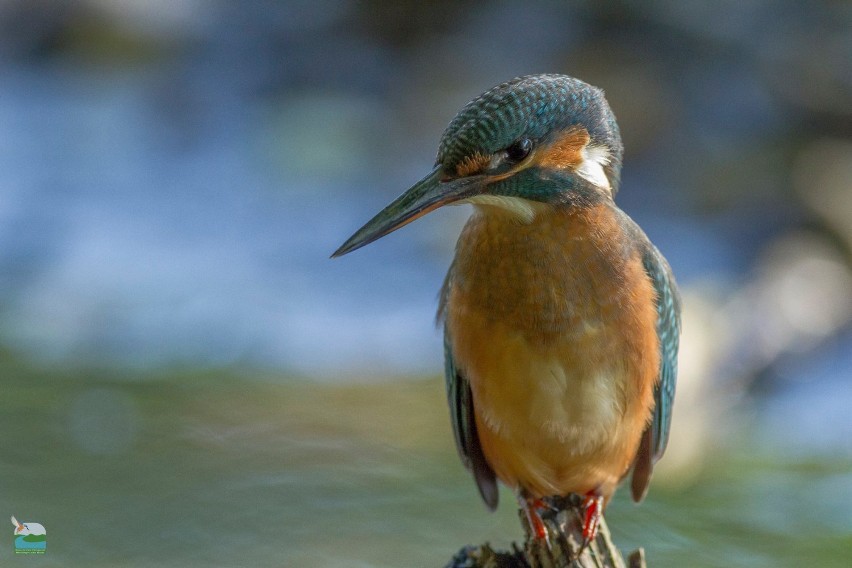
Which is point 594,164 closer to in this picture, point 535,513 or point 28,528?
point 535,513

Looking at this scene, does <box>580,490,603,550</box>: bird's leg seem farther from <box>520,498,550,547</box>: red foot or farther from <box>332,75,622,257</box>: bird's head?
<box>332,75,622,257</box>: bird's head

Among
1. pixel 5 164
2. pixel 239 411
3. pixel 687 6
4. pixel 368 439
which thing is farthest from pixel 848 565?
pixel 5 164

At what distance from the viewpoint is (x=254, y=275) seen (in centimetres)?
863

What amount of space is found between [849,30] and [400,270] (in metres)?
3.94

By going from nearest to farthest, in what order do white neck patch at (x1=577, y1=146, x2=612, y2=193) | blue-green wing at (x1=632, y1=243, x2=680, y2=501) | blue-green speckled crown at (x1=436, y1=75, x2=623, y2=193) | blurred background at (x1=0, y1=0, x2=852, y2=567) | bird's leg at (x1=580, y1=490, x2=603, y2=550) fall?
blue-green speckled crown at (x1=436, y1=75, x2=623, y2=193) < white neck patch at (x1=577, y1=146, x2=612, y2=193) < bird's leg at (x1=580, y1=490, x2=603, y2=550) < blue-green wing at (x1=632, y1=243, x2=680, y2=501) < blurred background at (x1=0, y1=0, x2=852, y2=567)

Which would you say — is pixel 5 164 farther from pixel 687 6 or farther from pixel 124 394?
pixel 687 6

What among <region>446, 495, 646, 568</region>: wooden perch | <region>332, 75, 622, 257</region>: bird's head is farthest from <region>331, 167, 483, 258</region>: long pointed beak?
<region>446, 495, 646, 568</region>: wooden perch

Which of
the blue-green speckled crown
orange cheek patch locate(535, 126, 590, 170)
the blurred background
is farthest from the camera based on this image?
the blurred background

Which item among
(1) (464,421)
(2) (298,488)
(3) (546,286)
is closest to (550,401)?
(3) (546,286)

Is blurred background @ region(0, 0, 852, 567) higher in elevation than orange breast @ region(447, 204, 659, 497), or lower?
higher

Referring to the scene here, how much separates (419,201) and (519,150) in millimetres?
313

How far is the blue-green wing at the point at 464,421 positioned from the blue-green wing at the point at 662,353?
0.53 metres

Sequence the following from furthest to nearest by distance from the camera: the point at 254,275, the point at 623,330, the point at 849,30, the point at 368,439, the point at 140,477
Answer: the point at 849,30 → the point at 254,275 → the point at 368,439 → the point at 140,477 → the point at 623,330

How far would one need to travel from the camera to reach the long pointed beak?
339 centimetres
